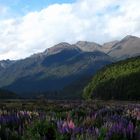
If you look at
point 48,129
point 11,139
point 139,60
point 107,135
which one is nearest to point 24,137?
point 11,139

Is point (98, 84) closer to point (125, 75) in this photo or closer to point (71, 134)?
point (125, 75)

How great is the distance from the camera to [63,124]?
6.64 meters

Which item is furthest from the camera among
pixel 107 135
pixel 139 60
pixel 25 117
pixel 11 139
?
pixel 139 60

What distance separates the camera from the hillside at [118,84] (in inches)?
5320

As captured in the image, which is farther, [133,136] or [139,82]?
[139,82]

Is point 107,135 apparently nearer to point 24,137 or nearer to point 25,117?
point 24,137

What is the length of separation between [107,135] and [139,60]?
524 ft

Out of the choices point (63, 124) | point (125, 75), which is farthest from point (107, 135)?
point (125, 75)

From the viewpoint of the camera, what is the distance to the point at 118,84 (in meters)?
144

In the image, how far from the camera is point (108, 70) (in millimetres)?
168375

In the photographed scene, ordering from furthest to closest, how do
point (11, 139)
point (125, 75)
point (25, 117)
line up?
point (125, 75) < point (25, 117) < point (11, 139)

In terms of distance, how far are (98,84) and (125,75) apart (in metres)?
10.4

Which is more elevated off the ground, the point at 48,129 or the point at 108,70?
the point at 108,70

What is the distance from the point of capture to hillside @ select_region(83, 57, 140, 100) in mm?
135125
